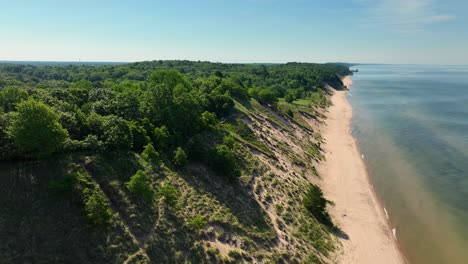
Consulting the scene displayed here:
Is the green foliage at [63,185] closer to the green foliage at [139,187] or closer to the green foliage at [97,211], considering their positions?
the green foliage at [97,211]

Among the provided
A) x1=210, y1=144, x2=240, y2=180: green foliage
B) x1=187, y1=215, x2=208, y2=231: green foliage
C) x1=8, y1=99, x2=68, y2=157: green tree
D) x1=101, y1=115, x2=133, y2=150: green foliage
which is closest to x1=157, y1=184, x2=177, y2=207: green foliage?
x1=187, y1=215, x2=208, y2=231: green foliage

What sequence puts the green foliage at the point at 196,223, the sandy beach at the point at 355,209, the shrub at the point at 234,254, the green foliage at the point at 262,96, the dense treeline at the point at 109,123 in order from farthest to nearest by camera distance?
the green foliage at the point at 262,96 < the sandy beach at the point at 355,209 < the green foliage at the point at 196,223 < the shrub at the point at 234,254 < the dense treeline at the point at 109,123

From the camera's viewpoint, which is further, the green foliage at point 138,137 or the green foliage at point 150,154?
the green foliage at point 138,137

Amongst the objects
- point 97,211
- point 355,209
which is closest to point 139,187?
point 97,211

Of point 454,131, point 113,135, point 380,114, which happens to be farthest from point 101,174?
point 380,114

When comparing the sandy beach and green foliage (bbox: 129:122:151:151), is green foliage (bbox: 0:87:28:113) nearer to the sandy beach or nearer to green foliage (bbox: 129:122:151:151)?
green foliage (bbox: 129:122:151:151)

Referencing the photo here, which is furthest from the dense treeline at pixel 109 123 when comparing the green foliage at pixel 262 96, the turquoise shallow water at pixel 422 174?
the turquoise shallow water at pixel 422 174
